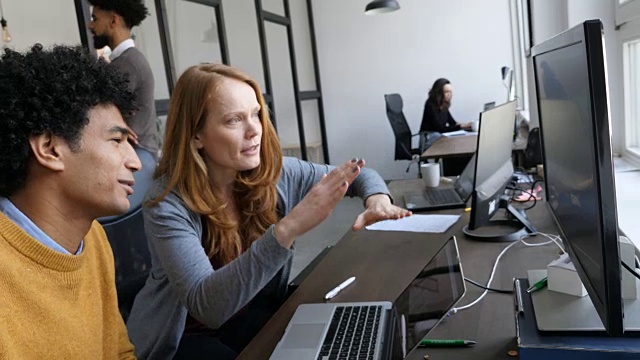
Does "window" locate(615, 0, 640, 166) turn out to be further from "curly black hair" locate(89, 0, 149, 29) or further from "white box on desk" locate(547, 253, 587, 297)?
"curly black hair" locate(89, 0, 149, 29)

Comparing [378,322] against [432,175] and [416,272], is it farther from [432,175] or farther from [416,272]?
[432,175]

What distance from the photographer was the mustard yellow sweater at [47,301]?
83cm

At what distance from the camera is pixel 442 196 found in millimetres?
2223

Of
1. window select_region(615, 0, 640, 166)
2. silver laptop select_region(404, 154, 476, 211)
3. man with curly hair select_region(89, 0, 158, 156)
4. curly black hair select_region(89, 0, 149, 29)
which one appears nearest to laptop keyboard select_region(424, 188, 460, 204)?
silver laptop select_region(404, 154, 476, 211)

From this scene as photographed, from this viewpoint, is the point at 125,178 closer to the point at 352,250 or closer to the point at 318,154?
the point at 352,250

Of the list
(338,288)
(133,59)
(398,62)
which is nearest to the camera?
(338,288)

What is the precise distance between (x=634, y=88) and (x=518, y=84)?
3616 mm

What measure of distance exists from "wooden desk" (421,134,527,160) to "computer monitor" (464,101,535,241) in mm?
1336

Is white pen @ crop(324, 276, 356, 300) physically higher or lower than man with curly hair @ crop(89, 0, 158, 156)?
lower

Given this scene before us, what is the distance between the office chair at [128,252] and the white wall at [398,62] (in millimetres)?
5258

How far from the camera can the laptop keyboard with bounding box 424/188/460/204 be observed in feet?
7.01

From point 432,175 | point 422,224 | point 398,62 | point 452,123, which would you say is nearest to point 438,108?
point 452,123

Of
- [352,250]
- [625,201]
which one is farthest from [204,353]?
[625,201]

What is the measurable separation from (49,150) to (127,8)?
190cm
